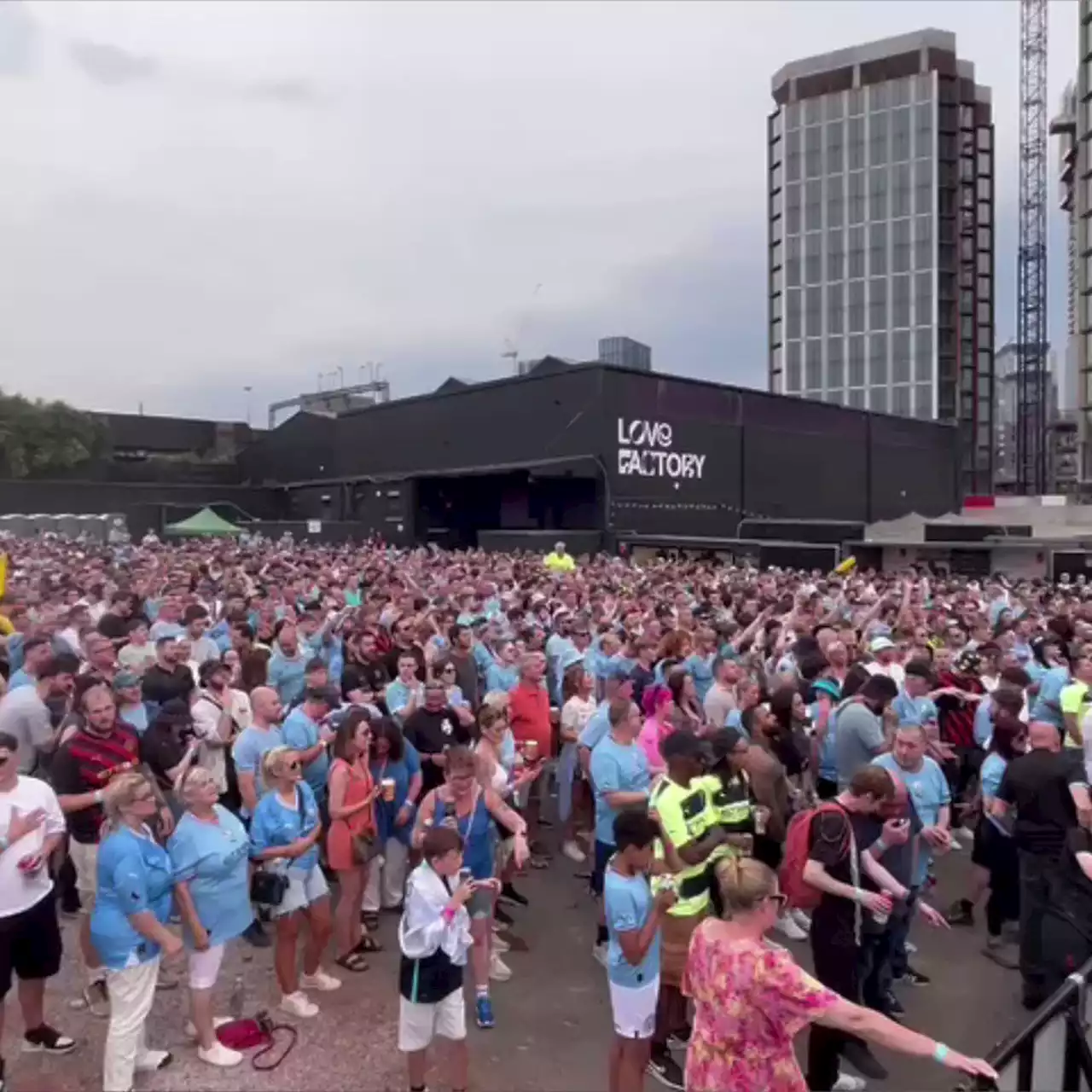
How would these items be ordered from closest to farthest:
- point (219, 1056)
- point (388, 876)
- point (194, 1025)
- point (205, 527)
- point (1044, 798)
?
point (219, 1056) → point (194, 1025) → point (1044, 798) → point (388, 876) → point (205, 527)

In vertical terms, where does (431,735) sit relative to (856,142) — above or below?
below

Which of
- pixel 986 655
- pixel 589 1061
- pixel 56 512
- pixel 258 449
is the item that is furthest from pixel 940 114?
pixel 589 1061

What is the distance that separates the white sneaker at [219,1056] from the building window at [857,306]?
88921mm

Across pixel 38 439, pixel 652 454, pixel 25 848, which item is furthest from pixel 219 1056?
pixel 38 439

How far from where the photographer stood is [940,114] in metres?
81.4

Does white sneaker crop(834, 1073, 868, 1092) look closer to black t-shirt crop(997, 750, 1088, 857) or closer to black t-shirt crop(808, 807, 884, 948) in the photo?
black t-shirt crop(808, 807, 884, 948)

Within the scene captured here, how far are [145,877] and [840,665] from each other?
18.2 ft

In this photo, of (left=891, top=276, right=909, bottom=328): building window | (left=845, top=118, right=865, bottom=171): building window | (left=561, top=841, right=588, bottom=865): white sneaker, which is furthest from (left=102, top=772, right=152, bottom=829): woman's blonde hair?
Answer: (left=845, top=118, right=865, bottom=171): building window

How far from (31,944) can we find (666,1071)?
304cm

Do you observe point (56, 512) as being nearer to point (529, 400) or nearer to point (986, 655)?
point (529, 400)

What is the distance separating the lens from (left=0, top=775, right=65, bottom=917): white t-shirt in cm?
434

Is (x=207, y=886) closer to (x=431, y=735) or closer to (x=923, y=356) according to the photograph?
(x=431, y=735)

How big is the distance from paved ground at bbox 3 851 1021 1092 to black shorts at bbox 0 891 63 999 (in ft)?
1.56

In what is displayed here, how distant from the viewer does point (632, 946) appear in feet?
12.9
